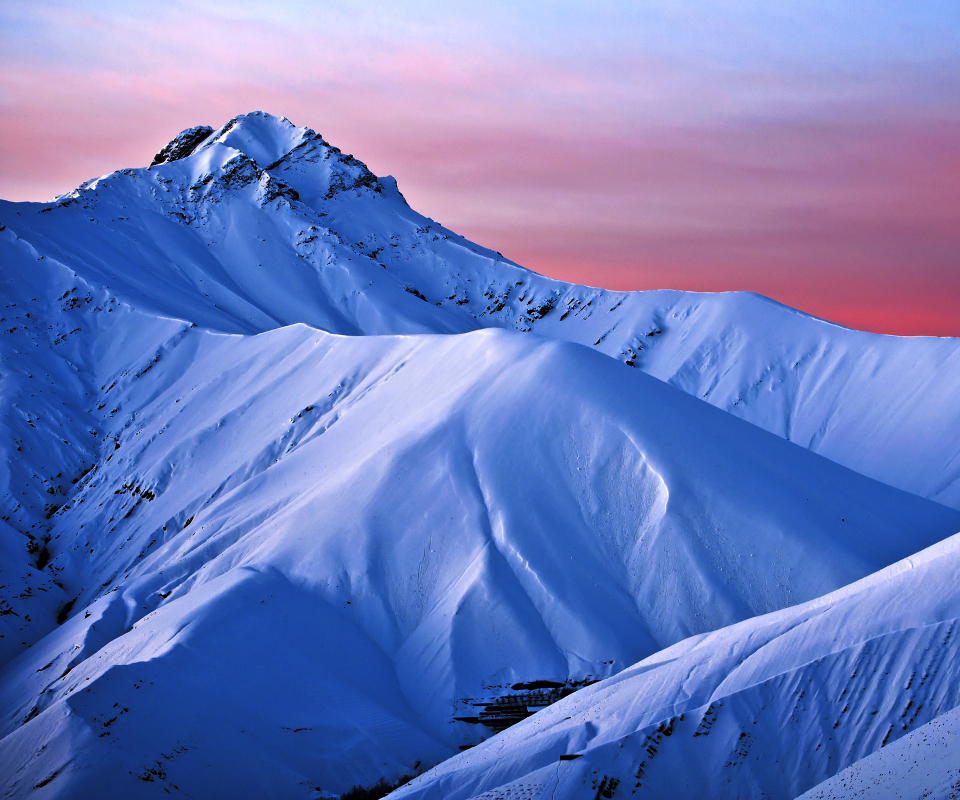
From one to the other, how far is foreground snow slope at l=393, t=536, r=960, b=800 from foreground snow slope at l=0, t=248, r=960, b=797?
759 cm

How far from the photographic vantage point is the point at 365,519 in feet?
114

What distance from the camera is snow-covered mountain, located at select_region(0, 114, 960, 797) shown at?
26344 mm

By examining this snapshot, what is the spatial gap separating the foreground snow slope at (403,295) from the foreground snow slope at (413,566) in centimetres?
2441

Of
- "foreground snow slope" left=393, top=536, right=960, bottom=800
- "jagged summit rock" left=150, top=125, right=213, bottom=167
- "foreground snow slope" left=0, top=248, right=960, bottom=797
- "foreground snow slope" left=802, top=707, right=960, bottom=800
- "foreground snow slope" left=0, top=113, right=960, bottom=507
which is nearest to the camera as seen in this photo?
"foreground snow slope" left=802, top=707, right=960, bottom=800

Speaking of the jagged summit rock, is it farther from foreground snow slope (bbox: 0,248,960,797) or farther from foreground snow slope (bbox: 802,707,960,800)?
foreground snow slope (bbox: 802,707,960,800)

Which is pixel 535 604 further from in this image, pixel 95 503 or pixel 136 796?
pixel 95 503

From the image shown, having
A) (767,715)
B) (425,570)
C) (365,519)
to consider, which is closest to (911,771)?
(767,715)

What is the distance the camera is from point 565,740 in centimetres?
1942

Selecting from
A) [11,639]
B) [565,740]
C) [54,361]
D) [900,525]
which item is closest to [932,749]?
[565,740]

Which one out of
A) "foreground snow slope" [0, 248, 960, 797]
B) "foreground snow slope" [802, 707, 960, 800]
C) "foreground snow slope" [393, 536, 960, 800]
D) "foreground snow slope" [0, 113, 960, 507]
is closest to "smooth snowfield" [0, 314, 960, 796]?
"foreground snow slope" [0, 248, 960, 797]

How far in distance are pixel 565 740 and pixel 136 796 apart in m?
10.5

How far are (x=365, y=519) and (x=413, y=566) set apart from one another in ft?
9.91

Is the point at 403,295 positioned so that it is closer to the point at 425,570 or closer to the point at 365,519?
the point at 365,519

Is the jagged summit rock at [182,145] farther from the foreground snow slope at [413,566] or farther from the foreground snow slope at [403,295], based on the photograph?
the foreground snow slope at [413,566]
